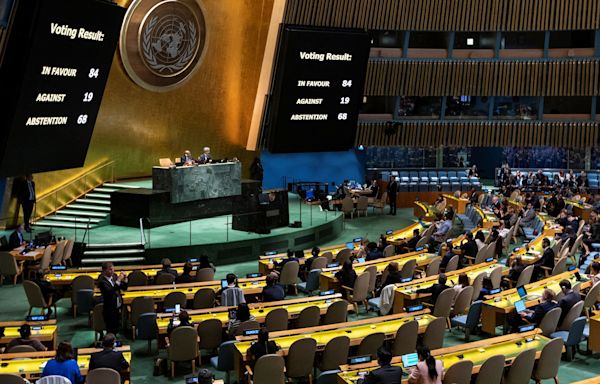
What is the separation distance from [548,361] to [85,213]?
49.2 ft

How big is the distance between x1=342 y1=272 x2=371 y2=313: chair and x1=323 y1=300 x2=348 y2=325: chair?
2147 mm

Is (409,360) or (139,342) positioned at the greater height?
(409,360)

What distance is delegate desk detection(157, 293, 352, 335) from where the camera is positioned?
11.1 m

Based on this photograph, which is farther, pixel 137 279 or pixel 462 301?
pixel 137 279

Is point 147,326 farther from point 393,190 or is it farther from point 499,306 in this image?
point 393,190

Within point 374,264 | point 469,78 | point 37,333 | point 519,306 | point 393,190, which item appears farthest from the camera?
point 469,78

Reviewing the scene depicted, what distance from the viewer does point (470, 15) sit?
3050 centimetres

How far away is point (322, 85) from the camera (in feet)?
77.5

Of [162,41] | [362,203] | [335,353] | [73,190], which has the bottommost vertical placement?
[335,353]

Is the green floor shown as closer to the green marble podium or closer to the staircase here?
the green marble podium

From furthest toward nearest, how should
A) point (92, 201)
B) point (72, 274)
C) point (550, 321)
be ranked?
point (92, 201) → point (72, 274) → point (550, 321)

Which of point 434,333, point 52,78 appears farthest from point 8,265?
point 434,333

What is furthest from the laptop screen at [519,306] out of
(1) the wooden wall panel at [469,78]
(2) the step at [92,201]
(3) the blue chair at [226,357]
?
(1) the wooden wall panel at [469,78]

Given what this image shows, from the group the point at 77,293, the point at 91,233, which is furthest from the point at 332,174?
the point at 77,293
